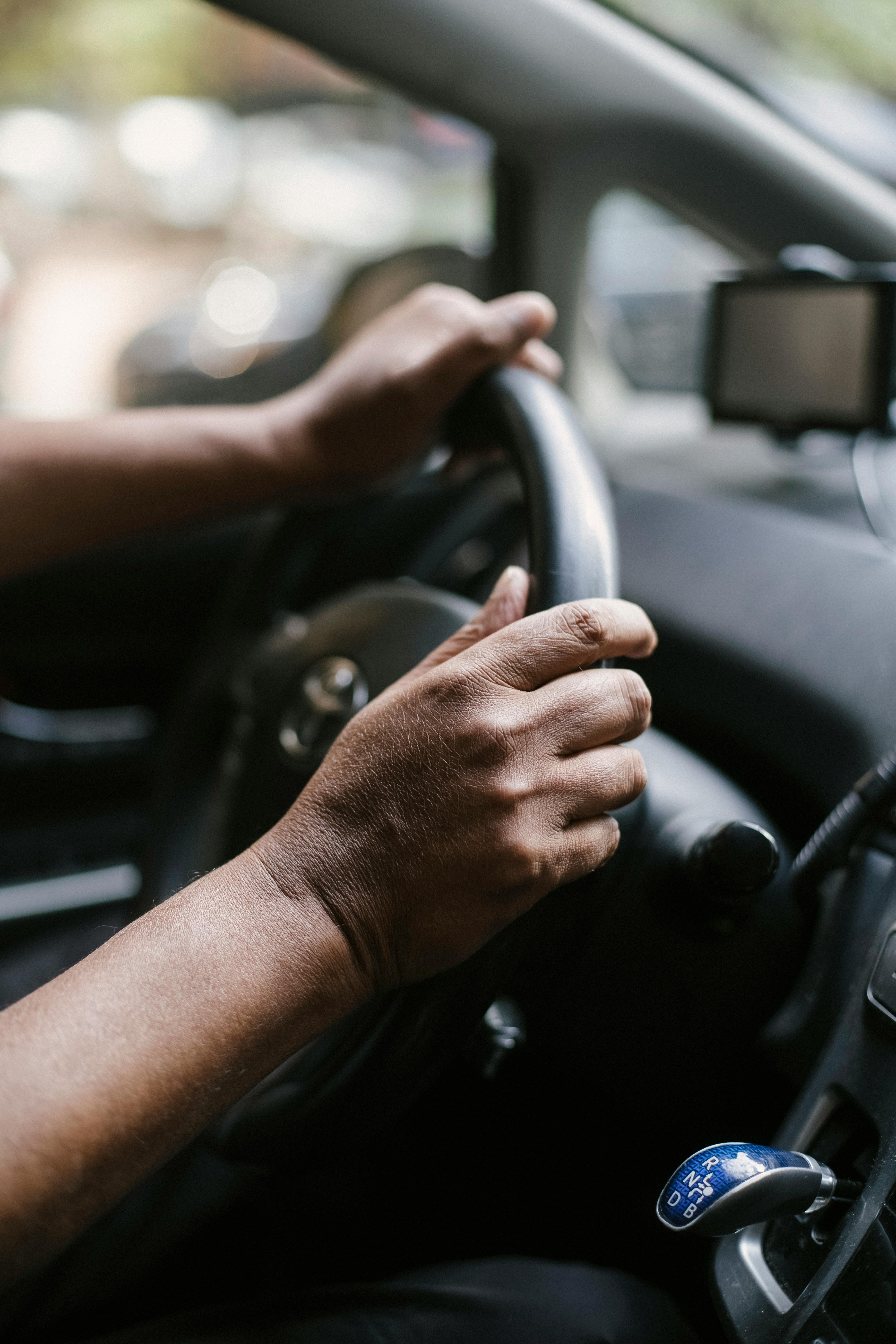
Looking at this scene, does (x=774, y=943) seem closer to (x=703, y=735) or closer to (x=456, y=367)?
(x=703, y=735)

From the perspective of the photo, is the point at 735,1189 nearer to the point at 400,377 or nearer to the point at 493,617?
the point at 493,617

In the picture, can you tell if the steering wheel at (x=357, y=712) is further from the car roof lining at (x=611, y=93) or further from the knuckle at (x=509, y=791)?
the car roof lining at (x=611, y=93)

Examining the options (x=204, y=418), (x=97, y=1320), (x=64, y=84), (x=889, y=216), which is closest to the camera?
(x=97, y=1320)

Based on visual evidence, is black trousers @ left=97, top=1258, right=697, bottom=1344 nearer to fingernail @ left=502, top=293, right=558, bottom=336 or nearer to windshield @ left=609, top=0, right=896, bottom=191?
fingernail @ left=502, top=293, right=558, bottom=336

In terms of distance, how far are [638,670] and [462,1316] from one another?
0.54 m

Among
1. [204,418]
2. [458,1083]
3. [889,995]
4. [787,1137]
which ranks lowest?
[458,1083]

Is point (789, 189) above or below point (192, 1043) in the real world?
above

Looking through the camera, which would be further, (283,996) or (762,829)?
(762,829)

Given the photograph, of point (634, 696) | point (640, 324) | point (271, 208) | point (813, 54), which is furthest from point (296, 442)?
point (271, 208)

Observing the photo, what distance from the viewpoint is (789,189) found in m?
1.23

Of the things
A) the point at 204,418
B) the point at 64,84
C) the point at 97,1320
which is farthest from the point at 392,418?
the point at 64,84

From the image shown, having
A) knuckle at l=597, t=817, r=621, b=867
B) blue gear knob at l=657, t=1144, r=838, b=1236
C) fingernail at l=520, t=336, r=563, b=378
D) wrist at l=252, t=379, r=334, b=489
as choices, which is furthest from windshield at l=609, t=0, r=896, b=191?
blue gear knob at l=657, t=1144, r=838, b=1236

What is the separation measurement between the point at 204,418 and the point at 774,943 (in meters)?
0.70

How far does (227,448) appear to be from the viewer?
1041 millimetres
